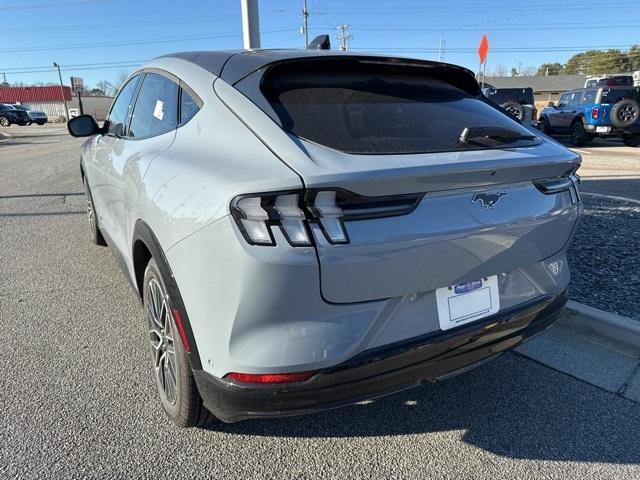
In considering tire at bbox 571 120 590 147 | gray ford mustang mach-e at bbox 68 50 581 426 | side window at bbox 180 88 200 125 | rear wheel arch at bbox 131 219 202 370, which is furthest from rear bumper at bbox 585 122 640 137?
rear wheel arch at bbox 131 219 202 370

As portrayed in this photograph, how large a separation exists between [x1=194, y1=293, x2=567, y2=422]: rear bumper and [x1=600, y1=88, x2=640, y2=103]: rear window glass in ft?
51.6

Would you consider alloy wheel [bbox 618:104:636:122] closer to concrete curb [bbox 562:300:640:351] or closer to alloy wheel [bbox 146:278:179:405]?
concrete curb [bbox 562:300:640:351]

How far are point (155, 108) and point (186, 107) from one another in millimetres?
559

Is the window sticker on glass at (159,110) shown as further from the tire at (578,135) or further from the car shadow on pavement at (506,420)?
the tire at (578,135)

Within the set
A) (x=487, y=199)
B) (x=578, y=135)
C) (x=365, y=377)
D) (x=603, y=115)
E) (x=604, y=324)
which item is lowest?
(x=578, y=135)

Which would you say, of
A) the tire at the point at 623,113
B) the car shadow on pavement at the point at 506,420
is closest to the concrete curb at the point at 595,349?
the car shadow on pavement at the point at 506,420

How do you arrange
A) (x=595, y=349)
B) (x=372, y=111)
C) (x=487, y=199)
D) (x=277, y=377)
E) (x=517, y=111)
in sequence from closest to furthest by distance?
(x=277, y=377), (x=487, y=199), (x=372, y=111), (x=595, y=349), (x=517, y=111)

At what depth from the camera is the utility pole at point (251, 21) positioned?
6879 millimetres

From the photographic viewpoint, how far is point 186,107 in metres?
2.35

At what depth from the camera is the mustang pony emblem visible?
186cm

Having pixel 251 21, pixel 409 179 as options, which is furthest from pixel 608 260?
pixel 251 21

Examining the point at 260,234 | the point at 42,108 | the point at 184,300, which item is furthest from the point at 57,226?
the point at 42,108

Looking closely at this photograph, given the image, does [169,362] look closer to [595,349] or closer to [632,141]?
[595,349]

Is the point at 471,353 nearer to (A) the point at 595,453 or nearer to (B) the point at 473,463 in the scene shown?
(B) the point at 473,463
